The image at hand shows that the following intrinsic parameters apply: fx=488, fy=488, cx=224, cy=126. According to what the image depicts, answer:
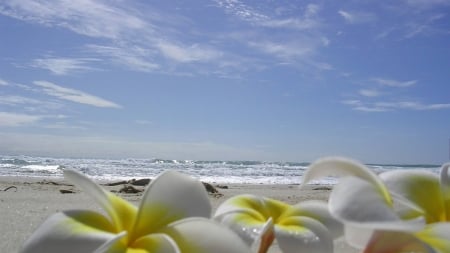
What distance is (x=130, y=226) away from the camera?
0.55m

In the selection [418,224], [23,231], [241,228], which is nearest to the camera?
[418,224]

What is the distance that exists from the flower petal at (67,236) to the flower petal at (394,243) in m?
0.28

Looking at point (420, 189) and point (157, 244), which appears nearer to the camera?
point (157, 244)

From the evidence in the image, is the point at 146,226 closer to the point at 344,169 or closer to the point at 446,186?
the point at 344,169

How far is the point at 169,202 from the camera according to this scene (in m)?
0.56

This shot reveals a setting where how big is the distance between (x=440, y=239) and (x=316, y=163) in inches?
6.0

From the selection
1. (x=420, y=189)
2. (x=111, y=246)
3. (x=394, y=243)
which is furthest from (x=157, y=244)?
(x=420, y=189)

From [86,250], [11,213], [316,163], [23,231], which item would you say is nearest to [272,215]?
[316,163]

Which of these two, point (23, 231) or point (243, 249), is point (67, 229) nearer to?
point (243, 249)

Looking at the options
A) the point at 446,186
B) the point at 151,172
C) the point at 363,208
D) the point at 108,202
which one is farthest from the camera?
the point at 151,172

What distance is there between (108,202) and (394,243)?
0.32 metres

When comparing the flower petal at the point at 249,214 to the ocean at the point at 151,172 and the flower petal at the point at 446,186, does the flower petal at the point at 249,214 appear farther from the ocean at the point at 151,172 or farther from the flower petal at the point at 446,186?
the ocean at the point at 151,172

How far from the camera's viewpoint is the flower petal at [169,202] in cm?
54

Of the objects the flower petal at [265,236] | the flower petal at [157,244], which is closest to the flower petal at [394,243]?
the flower petal at [265,236]
